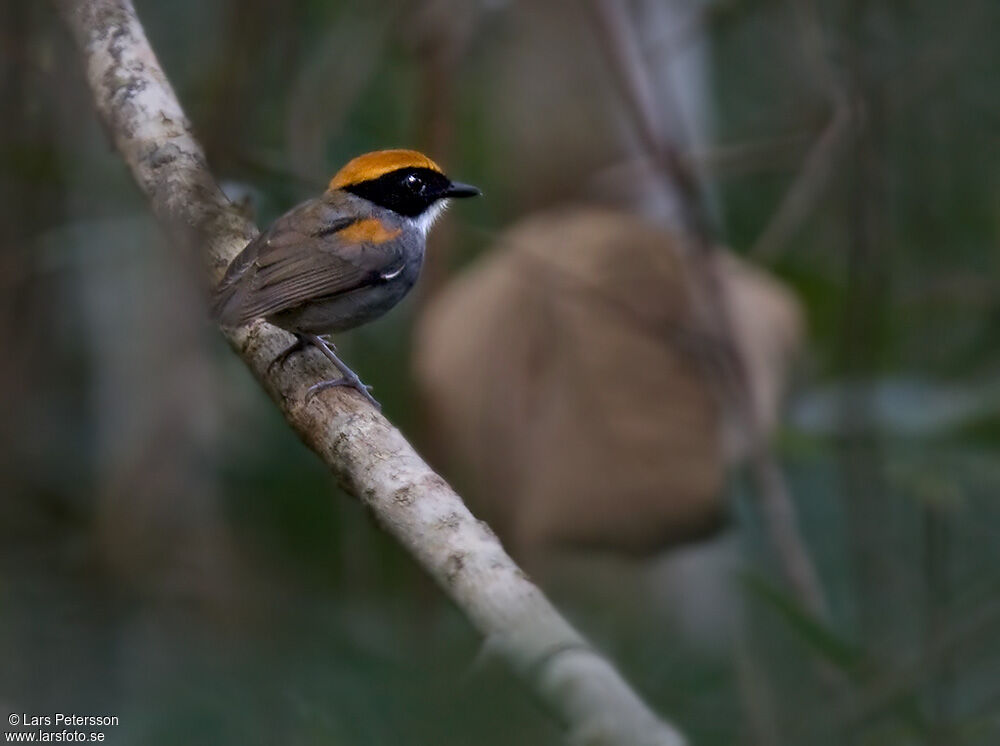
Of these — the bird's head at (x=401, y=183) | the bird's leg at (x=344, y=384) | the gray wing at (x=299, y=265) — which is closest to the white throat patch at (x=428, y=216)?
the bird's head at (x=401, y=183)

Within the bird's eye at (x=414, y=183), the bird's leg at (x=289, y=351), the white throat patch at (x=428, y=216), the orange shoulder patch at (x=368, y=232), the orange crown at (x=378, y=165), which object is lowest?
the white throat patch at (x=428, y=216)

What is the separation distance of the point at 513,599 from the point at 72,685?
2762 mm

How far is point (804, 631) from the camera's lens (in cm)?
404

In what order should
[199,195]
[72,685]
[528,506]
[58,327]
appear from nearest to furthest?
[199,195] < [72,685] < [528,506] < [58,327]

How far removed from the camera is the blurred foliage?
393 centimetres

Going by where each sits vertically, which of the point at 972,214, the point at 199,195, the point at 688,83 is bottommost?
the point at 972,214

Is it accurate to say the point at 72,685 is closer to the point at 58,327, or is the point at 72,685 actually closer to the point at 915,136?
the point at 58,327

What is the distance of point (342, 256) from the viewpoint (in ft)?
12.2

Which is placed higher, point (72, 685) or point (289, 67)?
point (289, 67)

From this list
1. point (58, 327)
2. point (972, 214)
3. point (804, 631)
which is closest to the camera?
point (804, 631)

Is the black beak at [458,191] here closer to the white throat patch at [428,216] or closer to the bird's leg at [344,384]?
the white throat patch at [428,216]

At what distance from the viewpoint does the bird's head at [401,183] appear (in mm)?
3861

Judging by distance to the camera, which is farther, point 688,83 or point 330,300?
point 688,83

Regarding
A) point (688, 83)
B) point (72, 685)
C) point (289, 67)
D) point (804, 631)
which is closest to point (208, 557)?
point (72, 685)
